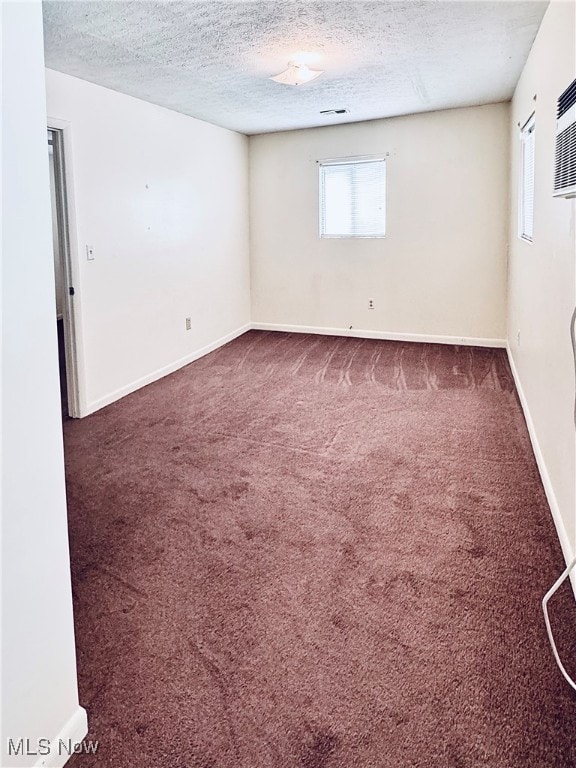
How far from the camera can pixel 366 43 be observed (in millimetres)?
3406

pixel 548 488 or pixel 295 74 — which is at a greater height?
pixel 295 74

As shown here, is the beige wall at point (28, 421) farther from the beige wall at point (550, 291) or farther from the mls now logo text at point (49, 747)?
the beige wall at point (550, 291)

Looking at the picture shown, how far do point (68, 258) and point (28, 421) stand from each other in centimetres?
310

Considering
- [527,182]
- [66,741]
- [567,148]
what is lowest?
[66,741]

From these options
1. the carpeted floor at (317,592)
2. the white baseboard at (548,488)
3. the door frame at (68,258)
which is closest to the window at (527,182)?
the white baseboard at (548,488)

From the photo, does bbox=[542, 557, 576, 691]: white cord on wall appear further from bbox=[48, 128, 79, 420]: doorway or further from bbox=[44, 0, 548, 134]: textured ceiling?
bbox=[48, 128, 79, 420]: doorway

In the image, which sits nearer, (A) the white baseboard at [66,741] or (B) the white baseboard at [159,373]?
(A) the white baseboard at [66,741]

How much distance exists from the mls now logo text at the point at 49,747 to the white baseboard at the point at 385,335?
537 centimetres

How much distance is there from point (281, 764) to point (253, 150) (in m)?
6.47

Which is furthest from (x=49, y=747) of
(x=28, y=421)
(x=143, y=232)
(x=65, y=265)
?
(x=143, y=232)

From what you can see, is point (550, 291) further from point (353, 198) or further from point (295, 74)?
point (353, 198)

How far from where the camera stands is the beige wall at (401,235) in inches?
222

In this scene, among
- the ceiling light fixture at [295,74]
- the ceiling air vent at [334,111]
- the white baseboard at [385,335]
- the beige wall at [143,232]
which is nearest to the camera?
the ceiling light fixture at [295,74]

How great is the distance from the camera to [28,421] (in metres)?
1.23
